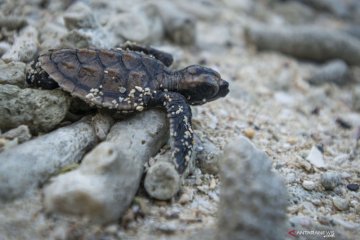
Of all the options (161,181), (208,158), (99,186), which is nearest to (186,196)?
(161,181)

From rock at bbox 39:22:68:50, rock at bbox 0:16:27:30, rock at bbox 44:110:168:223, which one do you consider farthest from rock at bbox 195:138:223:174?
rock at bbox 0:16:27:30

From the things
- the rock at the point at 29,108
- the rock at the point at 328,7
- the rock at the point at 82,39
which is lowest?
the rock at the point at 29,108

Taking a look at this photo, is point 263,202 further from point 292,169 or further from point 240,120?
point 240,120

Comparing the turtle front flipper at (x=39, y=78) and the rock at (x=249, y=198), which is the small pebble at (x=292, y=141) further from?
the turtle front flipper at (x=39, y=78)

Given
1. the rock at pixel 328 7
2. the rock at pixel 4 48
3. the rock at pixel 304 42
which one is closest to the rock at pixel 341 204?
the rock at pixel 4 48

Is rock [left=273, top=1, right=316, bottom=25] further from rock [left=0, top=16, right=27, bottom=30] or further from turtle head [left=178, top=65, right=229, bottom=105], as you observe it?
rock [left=0, top=16, right=27, bottom=30]

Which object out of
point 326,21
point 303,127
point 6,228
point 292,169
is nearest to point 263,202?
point 292,169

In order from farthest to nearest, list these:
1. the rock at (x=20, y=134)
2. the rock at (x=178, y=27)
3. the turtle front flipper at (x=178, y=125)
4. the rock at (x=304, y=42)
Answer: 1. the rock at (x=304, y=42)
2. the rock at (x=178, y=27)
3. the turtle front flipper at (x=178, y=125)
4. the rock at (x=20, y=134)
